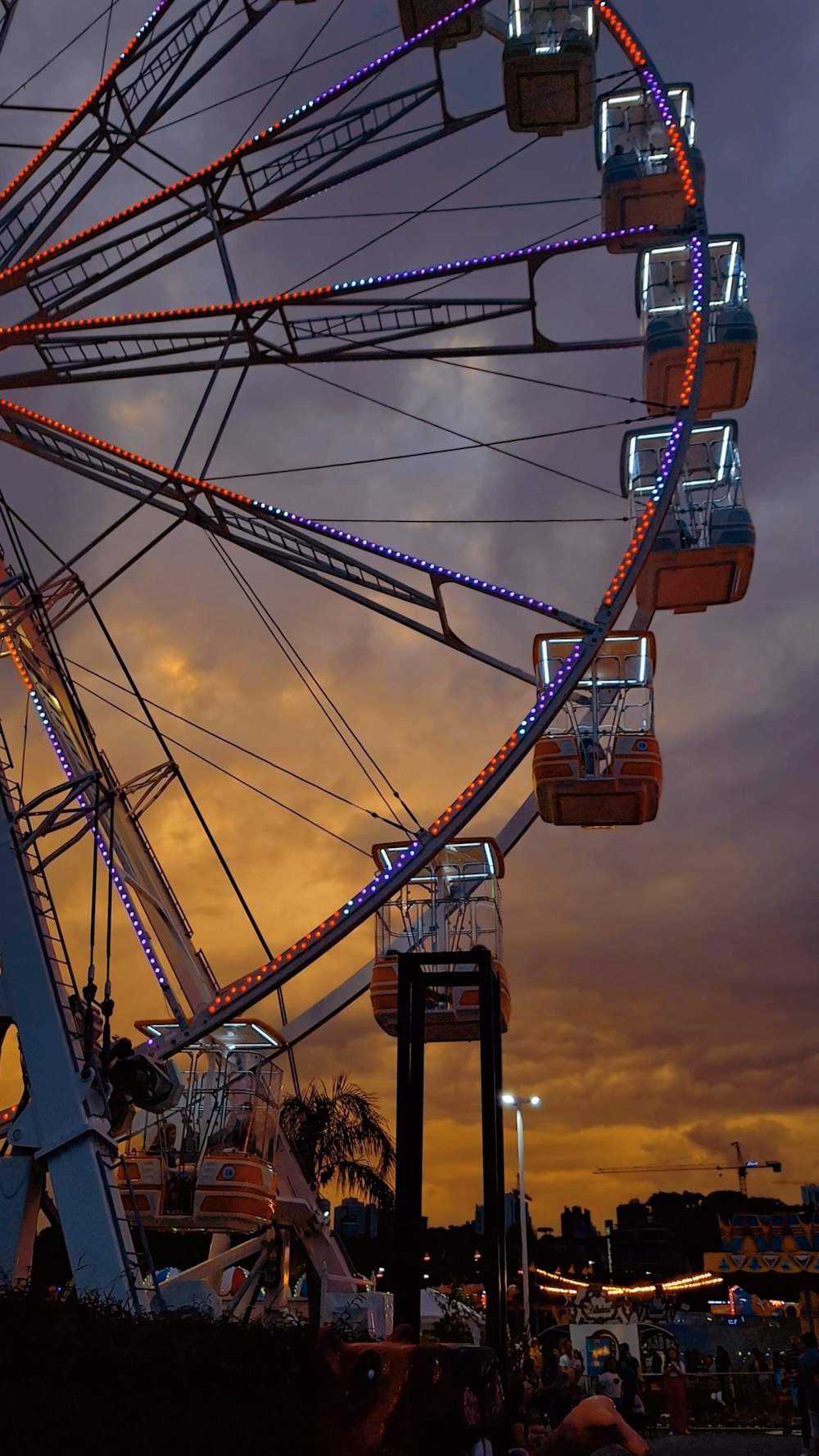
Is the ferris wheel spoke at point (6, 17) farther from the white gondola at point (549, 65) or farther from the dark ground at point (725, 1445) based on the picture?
the dark ground at point (725, 1445)

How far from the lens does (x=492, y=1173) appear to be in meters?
9.44

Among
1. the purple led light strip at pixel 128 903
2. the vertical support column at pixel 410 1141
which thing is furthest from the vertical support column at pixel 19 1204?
the purple led light strip at pixel 128 903

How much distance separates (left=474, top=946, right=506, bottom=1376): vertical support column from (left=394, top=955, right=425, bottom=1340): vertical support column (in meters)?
0.44

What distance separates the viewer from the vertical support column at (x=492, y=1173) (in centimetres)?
942

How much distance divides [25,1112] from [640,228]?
484 inches

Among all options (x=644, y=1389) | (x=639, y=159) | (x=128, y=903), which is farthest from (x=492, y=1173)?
(x=644, y=1389)

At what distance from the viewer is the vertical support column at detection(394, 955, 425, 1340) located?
30.2 ft

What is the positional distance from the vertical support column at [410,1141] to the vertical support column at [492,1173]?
1.46 ft

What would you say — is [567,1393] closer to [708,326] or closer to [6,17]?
[708,326]

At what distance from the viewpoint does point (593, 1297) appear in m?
26.8

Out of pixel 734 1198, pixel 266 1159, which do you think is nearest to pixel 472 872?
pixel 266 1159

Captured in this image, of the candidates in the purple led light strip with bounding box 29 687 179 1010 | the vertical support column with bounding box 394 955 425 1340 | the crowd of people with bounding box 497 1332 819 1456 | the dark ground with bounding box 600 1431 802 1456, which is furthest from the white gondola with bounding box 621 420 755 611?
the dark ground with bounding box 600 1431 802 1456

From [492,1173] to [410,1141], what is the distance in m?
0.59

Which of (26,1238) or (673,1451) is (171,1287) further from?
(673,1451)
